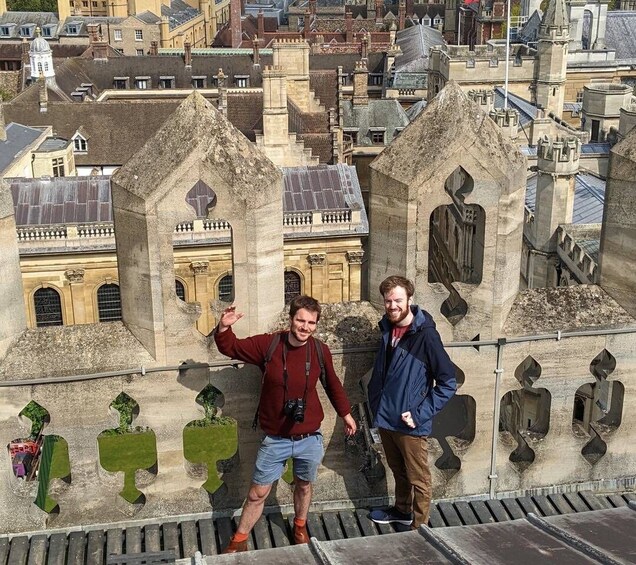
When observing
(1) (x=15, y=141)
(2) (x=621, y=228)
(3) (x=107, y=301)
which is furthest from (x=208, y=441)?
(1) (x=15, y=141)

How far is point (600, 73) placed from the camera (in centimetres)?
5916

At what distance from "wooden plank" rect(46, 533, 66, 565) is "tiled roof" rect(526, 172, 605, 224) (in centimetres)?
2074

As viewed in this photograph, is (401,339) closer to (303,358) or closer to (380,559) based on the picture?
(303,358)

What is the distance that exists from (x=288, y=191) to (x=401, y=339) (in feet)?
84.3

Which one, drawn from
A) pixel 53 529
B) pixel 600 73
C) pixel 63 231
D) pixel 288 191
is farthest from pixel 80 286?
pixel 600 73

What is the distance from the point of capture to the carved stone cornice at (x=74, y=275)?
32088mm

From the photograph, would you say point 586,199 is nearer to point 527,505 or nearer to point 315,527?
point 527,505

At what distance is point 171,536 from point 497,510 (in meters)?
2.69

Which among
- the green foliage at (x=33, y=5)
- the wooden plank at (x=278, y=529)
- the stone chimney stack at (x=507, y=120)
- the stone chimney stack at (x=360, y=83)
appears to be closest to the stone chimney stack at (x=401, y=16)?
the stone chimney stack at (x=360, y=83)

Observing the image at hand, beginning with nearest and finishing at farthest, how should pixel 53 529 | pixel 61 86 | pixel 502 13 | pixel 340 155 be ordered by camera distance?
pixel 53 529, pixel 340 155, pixel 61 86, pixel 502 13

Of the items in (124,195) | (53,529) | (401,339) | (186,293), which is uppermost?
(124,195)

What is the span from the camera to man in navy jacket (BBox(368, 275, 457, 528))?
7160mm

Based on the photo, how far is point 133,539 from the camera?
760 centimetres

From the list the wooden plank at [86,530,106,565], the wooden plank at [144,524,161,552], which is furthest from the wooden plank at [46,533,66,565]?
the wooden plank at [144,524,161,552]
